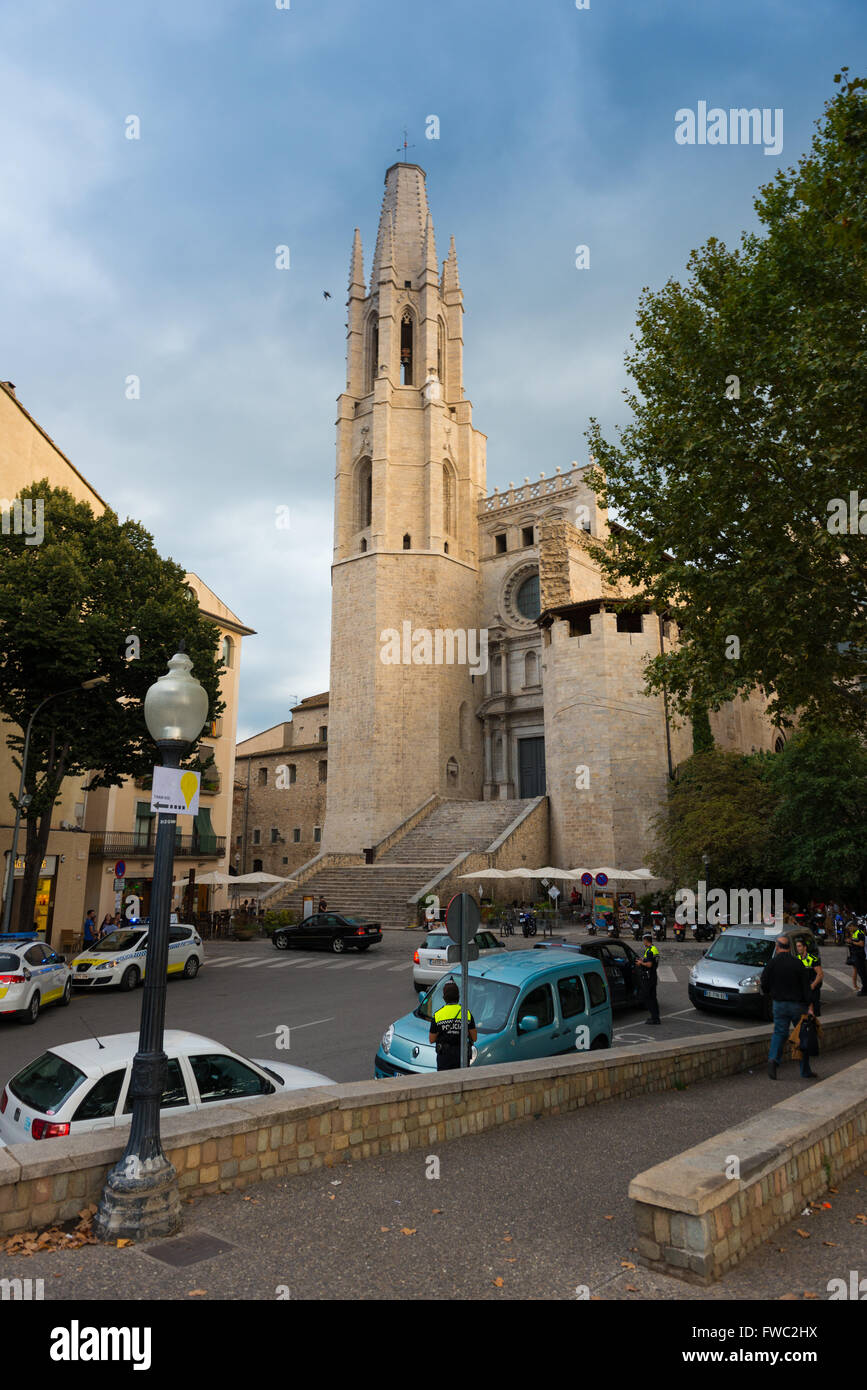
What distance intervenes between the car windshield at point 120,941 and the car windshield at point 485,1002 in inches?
489

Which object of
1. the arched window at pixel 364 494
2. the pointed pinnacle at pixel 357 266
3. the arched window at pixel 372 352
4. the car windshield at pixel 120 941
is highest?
the pointed pinnacle at pixel 357 266

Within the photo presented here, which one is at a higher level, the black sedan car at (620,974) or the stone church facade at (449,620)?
→ the stone church facade at (449,620)

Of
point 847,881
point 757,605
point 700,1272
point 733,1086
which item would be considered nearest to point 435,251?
point 847,881

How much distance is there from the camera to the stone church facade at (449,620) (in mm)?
40031

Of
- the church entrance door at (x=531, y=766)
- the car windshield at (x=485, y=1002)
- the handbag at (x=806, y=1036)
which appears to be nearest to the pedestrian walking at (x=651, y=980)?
the handbag at (x=806, y=1036)

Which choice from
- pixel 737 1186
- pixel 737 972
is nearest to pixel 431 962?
pixel 737 972

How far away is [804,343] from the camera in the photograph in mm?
12469

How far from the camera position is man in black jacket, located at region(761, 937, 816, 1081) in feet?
32.3

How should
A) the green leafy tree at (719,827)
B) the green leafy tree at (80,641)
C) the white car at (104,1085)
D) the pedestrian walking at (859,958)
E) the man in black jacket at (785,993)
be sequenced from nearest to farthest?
the white car at (104,1085), the man in black jacket at (785,993), the pedestrian walking at (859,958), the green leafy tree at (80,641), the green leafy tree at (719,827)

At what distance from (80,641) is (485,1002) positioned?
15.5 metres

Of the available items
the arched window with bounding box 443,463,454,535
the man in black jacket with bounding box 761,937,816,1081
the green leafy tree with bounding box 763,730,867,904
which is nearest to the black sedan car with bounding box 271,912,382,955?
the green leafy tree with bounding box 763,730,867,904

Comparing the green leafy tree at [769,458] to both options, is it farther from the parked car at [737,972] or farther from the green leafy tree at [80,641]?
the green leafy tree at [80,641]

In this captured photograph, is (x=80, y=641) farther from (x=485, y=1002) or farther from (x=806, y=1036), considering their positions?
(x=806, y=1036)
